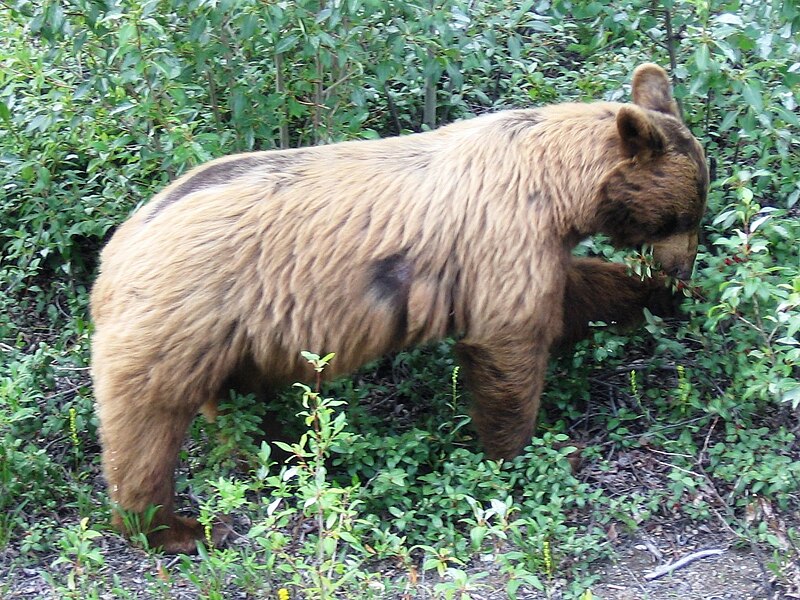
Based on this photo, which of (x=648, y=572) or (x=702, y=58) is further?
(x=702, y=58)

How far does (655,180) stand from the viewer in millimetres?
5414

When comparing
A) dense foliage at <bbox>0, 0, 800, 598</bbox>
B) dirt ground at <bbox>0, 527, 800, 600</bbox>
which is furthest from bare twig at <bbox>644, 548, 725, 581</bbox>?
dense foliage at <bbox>0, 0, 800, 598</bbox>

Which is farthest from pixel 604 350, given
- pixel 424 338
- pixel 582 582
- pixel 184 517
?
pixel 184 517

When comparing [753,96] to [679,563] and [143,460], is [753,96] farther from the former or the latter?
[143,460]

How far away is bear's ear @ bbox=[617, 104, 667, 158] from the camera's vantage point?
5.15m

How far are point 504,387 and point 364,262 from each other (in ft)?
3.11

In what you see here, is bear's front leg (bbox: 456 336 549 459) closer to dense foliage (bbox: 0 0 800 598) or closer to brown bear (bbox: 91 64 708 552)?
brown bear (bbox: 91 64 708 552)

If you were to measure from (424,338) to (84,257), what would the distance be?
298 centimetres

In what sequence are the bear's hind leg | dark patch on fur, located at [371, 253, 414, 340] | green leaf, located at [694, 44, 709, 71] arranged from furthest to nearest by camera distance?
green leaf, located at [694, 44, 709, 71], dark patch on fur, located at [371, 253, 414, 340], the bear's hind leg

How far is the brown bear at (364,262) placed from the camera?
16.7 ft

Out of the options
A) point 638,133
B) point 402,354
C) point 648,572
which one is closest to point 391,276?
point 402,354

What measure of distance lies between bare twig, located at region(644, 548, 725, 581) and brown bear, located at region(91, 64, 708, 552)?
950mm

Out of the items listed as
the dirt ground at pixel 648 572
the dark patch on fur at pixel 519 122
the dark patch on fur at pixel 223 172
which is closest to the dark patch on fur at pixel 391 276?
the dark patch on fur at pixel 223 172

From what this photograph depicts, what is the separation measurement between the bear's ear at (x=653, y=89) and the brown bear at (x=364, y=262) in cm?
22
